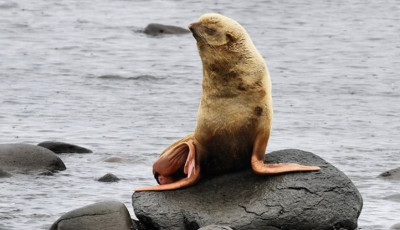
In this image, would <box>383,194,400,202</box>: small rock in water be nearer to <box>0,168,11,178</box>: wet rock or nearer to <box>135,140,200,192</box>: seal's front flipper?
<box>135,140,200,192</box>: seal's front flipper

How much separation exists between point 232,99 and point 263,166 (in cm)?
57

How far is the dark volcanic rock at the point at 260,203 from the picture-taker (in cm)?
905

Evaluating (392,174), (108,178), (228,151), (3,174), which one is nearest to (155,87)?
(108,178)

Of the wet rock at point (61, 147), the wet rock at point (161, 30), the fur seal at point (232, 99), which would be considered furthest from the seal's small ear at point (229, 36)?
the wet rock at point (161, 30)

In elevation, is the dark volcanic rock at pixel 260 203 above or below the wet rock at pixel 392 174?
above

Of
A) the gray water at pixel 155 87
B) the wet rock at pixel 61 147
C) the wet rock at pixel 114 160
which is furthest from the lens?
the wet rock at pixel 61 147

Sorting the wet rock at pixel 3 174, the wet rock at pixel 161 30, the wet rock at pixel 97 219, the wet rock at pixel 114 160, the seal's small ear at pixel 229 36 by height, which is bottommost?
the wet rock at pixel 161 30

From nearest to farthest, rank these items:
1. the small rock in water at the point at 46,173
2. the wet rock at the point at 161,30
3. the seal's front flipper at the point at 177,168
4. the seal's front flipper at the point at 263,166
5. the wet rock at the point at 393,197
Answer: the seal's front flipper at the point at 263,166
the seal's front flipper at the point at 177,168
the wet rock at the point at 393,197
the small rock in water at the point at 46,173
the wet rock at the point at 161,30

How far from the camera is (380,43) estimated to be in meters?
22.0

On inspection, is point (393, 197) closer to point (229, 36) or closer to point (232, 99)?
point (232, 99)

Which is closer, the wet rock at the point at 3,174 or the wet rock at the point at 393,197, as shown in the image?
the wet rock at the point at 393,197

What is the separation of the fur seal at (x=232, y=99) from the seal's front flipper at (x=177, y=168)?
0.04ft

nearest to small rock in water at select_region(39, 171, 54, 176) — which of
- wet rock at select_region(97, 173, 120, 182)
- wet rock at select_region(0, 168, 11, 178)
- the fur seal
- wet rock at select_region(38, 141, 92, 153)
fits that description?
wet rock at select_region(0, 168, 11, 178)

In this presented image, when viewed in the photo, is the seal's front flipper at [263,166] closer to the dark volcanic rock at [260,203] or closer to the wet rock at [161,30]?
the dark volcanic rock at [260,203]
